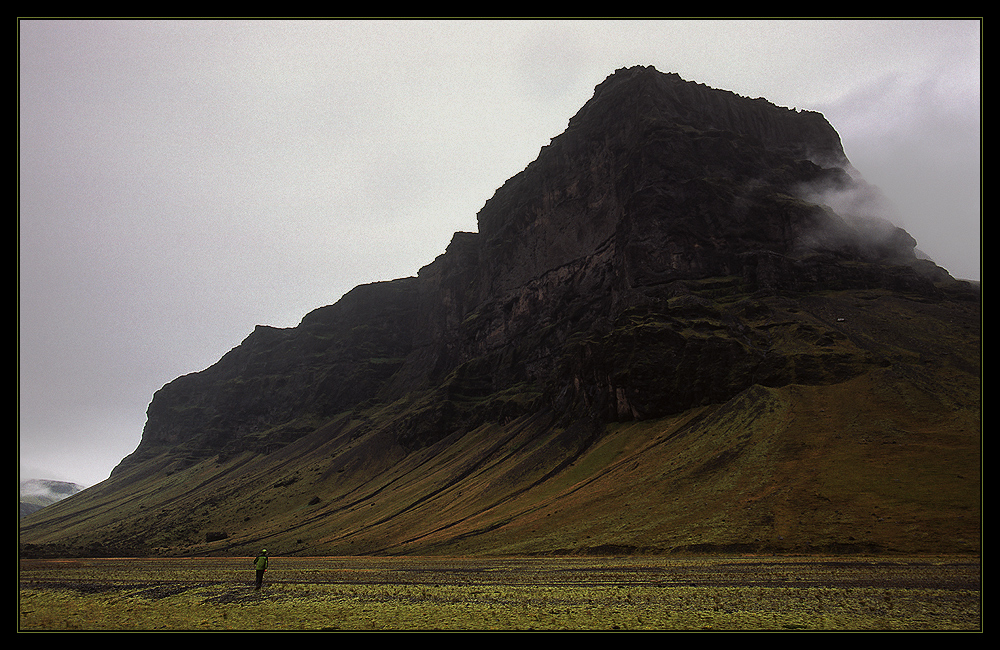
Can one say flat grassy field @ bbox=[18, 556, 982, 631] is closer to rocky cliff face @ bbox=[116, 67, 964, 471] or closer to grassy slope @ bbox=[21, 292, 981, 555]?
grassy slope @ bbox=[21, 292, 981, 555]

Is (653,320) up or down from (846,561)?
up

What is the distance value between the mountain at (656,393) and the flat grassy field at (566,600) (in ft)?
48.5

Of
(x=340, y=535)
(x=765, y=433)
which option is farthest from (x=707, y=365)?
(x=340, y=535)

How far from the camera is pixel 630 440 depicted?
273 feet

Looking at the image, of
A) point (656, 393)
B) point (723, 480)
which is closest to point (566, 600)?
point (723, 480)

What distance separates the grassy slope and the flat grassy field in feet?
34.5

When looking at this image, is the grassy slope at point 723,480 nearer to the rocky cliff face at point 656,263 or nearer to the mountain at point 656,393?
the mountain at point 656,393

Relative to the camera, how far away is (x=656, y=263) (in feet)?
395

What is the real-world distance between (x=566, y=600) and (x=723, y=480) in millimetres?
41265

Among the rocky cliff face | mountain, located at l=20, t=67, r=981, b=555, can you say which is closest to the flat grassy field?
mountain, located at l=20, t=67, r=981, b=555

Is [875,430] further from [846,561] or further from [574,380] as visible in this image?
[574,380]

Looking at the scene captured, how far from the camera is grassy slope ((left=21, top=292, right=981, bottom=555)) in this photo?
142 ft

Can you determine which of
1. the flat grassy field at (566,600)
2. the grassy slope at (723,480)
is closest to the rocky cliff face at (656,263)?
the grassy slope at (723,480)

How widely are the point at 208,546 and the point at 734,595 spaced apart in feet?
343
